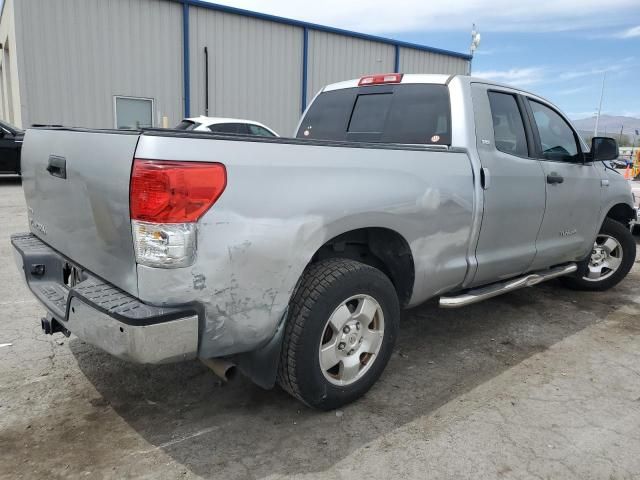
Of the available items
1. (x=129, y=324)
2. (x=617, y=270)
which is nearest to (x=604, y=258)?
(x=617, y=270)

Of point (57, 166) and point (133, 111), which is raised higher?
point (133, 111)

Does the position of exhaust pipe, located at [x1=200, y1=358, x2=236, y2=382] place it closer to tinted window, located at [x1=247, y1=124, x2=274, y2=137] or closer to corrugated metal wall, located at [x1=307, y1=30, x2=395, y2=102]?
tinted window, located at [x1=247, y1=124, x2=274, y2=137]

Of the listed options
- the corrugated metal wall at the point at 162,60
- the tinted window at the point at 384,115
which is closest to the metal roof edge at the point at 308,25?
the corrugated metal wall at the point at 162,60

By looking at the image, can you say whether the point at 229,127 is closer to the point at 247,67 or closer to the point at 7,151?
the point at 7,151

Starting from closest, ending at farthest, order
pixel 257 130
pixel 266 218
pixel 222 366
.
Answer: pixel 266 218, pixel 222 366, pixel 257 130

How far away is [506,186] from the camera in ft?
12.1

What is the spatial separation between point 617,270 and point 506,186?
2495mm

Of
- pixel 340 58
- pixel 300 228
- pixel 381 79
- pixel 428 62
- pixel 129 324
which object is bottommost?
pixel 129 324

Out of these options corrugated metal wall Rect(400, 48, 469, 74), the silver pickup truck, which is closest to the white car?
the silver pickup truck

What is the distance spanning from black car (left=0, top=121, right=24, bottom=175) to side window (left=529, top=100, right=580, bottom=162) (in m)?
11.6

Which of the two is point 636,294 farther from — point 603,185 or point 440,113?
point 440,113

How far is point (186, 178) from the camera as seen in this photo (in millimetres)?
2137

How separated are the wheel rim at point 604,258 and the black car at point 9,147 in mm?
11876

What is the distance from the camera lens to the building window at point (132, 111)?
15.1 m
